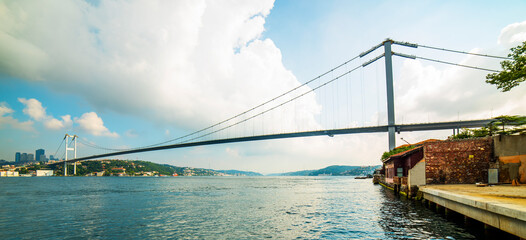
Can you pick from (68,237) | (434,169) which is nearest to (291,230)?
(68,237)

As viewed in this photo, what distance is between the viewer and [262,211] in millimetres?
22078

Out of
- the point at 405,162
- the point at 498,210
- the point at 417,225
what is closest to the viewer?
the point at 498,210

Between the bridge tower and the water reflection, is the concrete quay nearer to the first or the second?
the water reflection

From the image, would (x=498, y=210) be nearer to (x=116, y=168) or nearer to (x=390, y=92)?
(x=390, y=92)

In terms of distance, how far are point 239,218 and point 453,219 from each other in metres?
12.1

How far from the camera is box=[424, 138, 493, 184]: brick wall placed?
22766mm

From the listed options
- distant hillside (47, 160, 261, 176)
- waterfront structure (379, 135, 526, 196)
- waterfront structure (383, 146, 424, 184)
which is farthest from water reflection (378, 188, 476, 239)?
distant hillside (47, 160, 261, 176)

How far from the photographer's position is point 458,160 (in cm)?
2327

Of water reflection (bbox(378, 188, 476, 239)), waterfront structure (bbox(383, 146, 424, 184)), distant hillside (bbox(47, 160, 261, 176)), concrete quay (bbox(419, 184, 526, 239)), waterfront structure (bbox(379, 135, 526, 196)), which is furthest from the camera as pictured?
distant hillside (bbox(47, 160, 261, 176))

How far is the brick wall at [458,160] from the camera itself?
22766mm

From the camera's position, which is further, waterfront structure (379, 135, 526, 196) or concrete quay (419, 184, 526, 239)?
waterfront structure (379, 135, 526, 196)

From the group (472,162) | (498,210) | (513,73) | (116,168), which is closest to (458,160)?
(472,162)

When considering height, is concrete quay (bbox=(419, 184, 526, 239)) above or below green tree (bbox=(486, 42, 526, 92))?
below

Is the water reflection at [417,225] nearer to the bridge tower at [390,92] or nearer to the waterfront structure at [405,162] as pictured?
the waterfront structure at [405,162]
